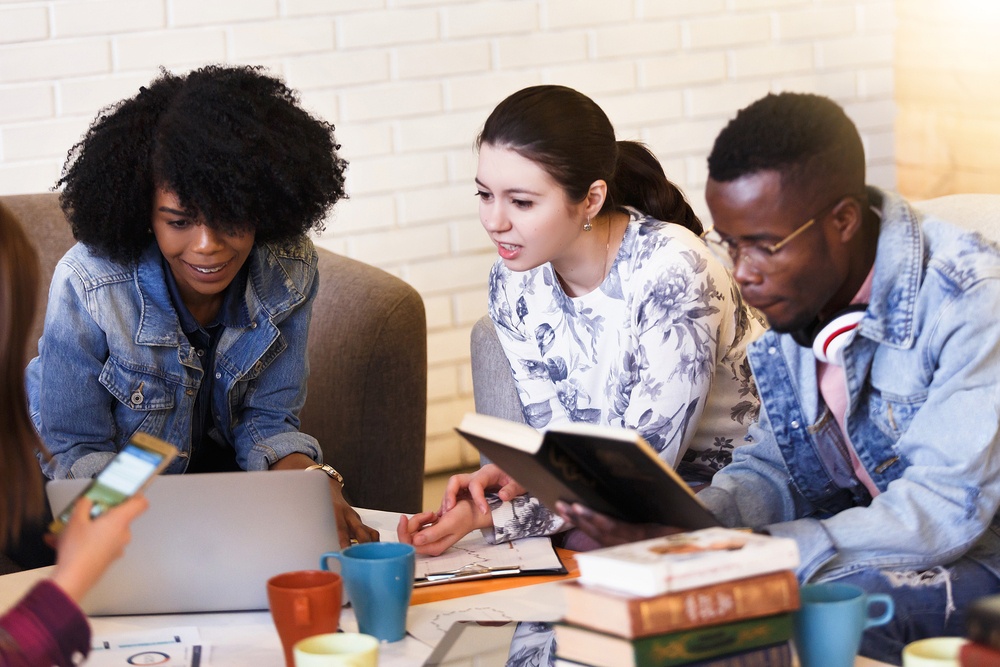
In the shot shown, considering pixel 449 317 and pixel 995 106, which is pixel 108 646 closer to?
pixel 449 317

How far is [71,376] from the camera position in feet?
5.57

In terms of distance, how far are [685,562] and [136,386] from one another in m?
1.12

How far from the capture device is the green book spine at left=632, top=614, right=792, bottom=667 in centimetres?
86

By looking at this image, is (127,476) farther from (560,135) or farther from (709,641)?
(560,135)

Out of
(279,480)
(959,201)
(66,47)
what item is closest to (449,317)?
(66,47)

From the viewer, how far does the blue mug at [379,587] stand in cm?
111

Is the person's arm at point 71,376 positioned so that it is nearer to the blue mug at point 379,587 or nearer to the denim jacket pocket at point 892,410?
the blue mug at point 379,587

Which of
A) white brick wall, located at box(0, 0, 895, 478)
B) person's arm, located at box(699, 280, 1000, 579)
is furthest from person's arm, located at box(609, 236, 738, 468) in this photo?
white brick wall, located at box(0, 0, 895, 478)

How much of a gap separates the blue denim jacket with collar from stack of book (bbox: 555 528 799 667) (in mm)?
339

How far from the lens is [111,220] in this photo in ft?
5.58

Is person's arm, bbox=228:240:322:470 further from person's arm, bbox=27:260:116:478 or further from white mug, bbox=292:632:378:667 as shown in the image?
white mug, bbox=292:632:378:667

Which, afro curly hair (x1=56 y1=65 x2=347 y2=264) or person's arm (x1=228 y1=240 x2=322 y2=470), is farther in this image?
person's arm (x1=228 y1=240 x2=322 y2=470)

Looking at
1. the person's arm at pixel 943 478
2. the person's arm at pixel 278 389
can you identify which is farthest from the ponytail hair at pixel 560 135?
the person's arm at pixel 943 478

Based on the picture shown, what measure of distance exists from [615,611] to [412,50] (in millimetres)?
2462
